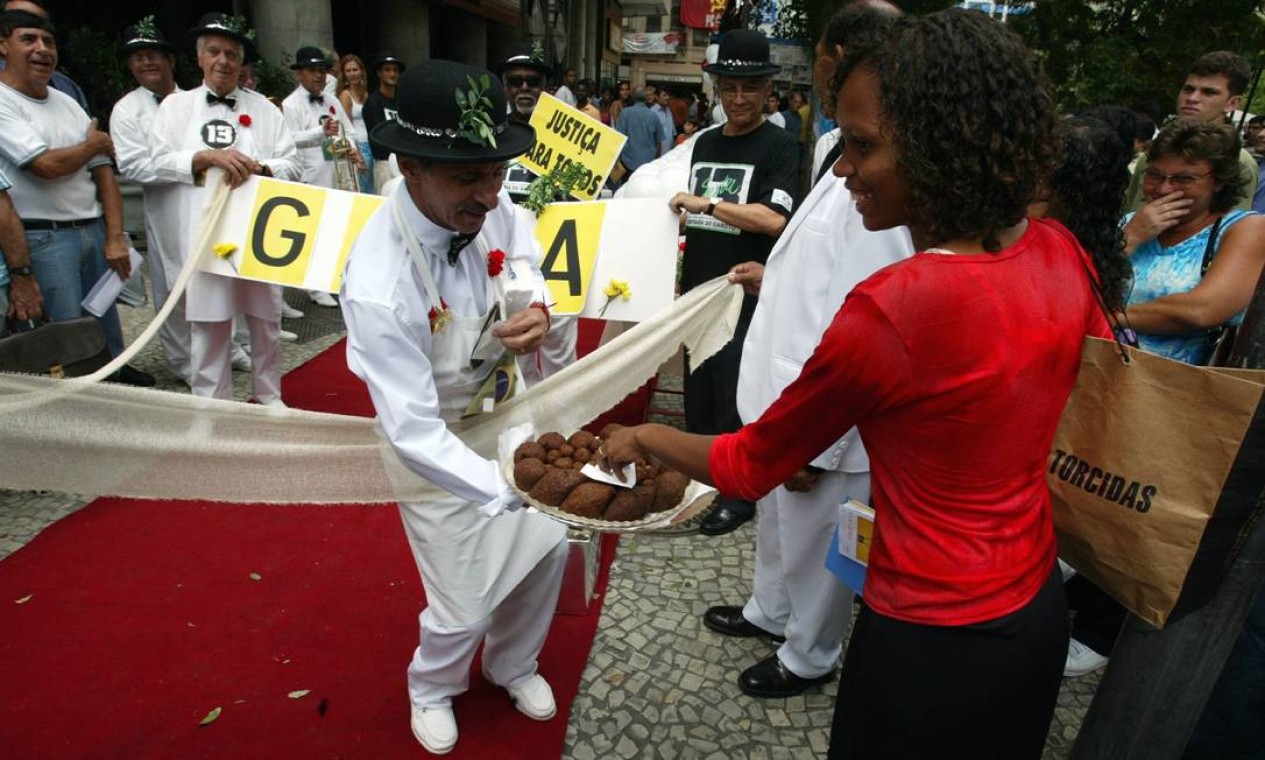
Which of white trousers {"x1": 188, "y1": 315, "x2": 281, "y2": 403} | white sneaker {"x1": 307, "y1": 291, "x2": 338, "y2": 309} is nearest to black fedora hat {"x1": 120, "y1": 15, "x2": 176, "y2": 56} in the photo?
white trousers {"x1": 188, "y1": 315, "x2": 281, "y2": 403}

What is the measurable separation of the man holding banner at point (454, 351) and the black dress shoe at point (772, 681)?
78 cm

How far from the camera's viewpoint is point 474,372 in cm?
241

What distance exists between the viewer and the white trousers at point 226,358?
15.2 ft

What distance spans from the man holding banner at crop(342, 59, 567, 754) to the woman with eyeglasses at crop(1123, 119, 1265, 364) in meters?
2.32

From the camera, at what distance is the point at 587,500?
1938 millimetres

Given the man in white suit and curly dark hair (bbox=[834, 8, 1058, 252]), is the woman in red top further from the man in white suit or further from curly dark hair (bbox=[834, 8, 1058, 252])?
the man in white suit

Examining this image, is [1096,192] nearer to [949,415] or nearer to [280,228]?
[949,415]

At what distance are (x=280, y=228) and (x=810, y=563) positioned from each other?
3405 millimetres

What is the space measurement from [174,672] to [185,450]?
3.36 ft

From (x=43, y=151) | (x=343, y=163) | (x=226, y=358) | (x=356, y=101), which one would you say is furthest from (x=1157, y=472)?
(x=356, y=101)

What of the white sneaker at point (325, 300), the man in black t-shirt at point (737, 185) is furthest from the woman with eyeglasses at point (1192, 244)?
the white sneaker at point (325, 300)

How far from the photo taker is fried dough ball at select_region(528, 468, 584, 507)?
1.96m

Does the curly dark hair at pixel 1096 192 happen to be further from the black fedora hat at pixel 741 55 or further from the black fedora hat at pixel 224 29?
the black fedora hat at pixel 224 29

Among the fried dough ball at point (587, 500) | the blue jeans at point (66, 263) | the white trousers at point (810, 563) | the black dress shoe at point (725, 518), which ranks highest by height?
the fried dough ball at point (587, 500)
